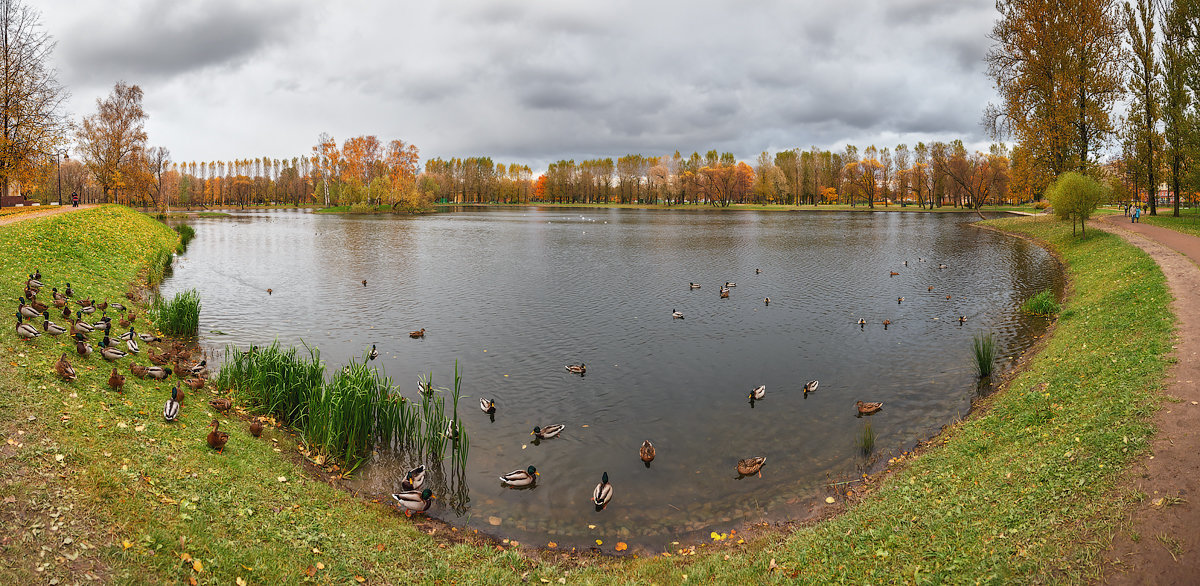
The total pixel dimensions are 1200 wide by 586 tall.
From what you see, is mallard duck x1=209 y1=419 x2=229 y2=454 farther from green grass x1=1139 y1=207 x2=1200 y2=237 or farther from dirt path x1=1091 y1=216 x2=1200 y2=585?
green grass x1=1139 y1=207 x2=1200 y2=237

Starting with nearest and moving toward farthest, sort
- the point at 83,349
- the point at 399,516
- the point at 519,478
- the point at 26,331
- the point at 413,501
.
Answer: the point at 399,516
the point at 413,501
the point at 519,478
the point at 83,349
the point at 26,331

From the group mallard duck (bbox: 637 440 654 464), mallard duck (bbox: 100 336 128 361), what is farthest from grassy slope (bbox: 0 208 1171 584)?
mallard duck (bbox: 637 440 654 464)

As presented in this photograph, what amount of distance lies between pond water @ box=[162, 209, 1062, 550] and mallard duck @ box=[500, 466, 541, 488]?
0.62ft

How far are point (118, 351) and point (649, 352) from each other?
14.9m

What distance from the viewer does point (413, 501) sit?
10.5m

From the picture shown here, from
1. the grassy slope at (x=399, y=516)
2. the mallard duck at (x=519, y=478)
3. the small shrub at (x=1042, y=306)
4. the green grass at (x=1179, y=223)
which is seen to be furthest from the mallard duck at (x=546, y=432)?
the green grass at (x=1179, y=223)

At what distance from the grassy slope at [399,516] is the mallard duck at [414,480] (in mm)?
626

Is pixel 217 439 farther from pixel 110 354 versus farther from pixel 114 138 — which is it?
pixel 114 138

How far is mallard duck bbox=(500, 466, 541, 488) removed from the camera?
37.9 ft

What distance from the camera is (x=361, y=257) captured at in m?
46.4

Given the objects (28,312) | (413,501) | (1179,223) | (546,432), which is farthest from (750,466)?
(1179,223)

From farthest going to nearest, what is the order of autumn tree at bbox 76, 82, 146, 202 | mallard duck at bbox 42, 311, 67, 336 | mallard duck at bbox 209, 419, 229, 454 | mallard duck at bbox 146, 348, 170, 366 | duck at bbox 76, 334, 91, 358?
autumn tree at bbox 76, 82, 146, 202 < mallard duck at bbox 146, 348, 170, 366 < mallard duck at bbox 42, 311, 67, 336 < duck at bbox 76, 334, 91, 358 < mallard duck at bbox 209, 419, 229, 454

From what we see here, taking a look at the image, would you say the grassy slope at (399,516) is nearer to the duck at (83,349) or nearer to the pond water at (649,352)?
the duck at (83,349)

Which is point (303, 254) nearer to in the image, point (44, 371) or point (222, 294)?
point (222, 294)
